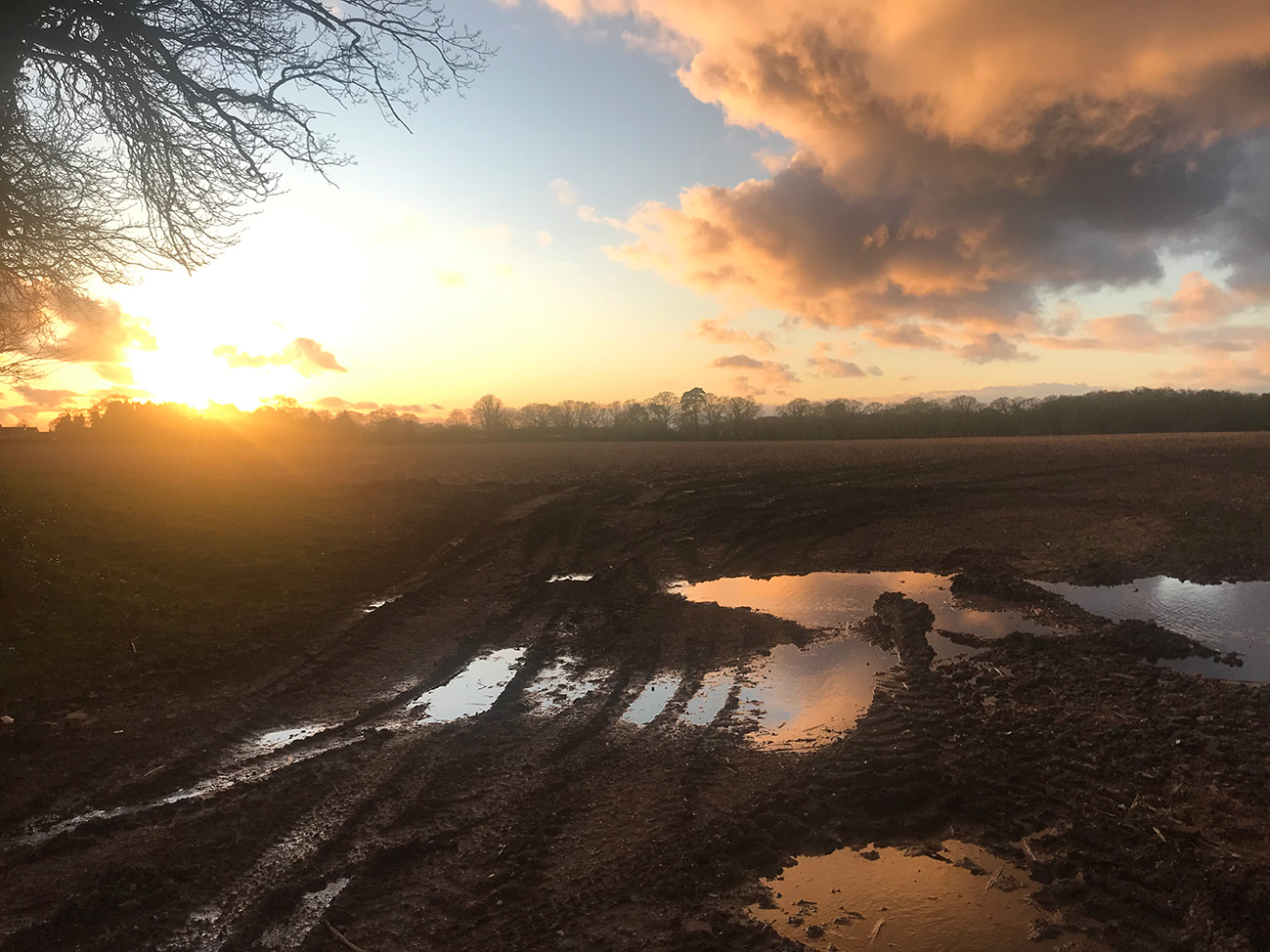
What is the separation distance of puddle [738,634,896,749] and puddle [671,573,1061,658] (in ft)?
2.82

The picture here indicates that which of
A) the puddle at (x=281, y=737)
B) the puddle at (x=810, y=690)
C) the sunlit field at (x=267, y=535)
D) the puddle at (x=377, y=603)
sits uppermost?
the sunlit field at (x=267, y=535)

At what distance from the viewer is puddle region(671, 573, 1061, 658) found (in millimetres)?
8500

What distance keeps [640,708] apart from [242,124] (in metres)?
7.19

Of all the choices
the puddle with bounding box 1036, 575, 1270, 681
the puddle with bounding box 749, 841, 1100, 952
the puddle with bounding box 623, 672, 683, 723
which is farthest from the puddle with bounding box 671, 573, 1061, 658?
the puddle with bounding box 749, 841, 1100, 952

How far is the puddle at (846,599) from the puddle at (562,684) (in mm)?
2960

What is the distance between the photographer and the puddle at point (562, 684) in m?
6.73

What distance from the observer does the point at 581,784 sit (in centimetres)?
509

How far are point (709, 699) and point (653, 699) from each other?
53 centimetres

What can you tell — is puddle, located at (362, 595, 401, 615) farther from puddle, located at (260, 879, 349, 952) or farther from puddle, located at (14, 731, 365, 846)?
puddle, located at (260, 879, 349, 952)

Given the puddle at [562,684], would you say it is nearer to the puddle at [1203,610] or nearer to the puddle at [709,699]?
the puddle at [709,699]

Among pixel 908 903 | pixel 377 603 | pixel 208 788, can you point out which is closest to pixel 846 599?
pixel 908 903

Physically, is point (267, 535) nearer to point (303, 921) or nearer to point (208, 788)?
point (208, 788)

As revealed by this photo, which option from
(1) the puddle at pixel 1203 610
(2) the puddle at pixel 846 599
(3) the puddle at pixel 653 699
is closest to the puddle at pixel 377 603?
(2) the puddle at pixel 846 599

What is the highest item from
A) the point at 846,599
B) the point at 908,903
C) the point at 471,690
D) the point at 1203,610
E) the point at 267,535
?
the point at 267,535
